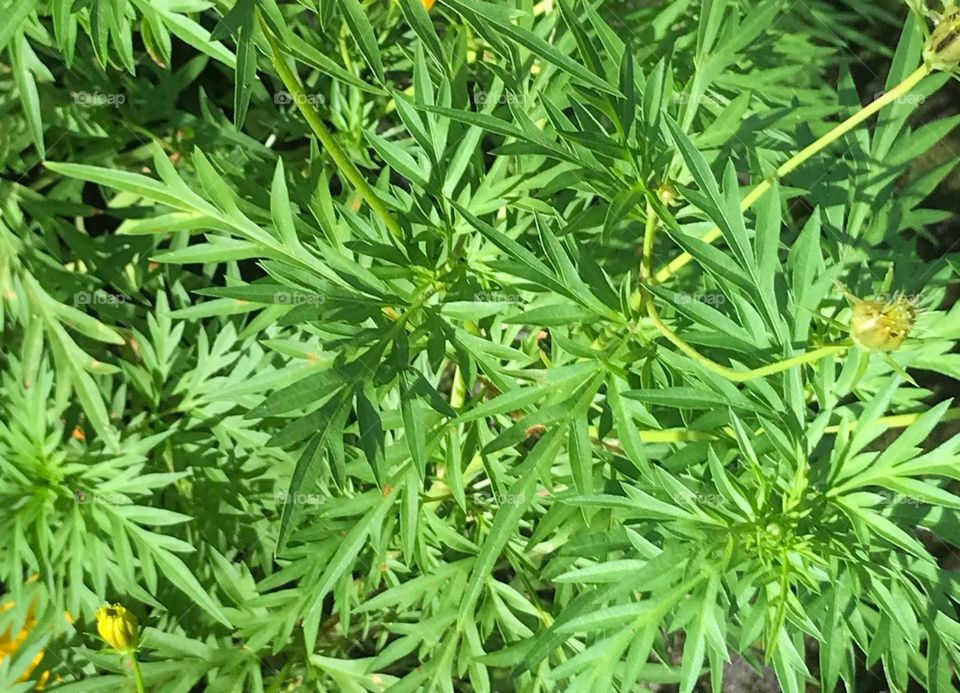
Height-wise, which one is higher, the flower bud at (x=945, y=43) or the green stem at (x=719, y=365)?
the flower bud at (x=945, y=43)

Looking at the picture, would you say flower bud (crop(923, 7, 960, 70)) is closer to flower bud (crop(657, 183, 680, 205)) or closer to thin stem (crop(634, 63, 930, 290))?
thin stem (crop(634, 63, 930, 290))

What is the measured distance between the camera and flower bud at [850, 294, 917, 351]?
61 cm

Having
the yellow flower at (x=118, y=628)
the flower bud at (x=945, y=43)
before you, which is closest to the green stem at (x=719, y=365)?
the flower bud at (x=945, y=43)

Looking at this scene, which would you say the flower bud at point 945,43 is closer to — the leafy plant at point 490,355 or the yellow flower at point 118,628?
the leafy plant at point 490,355

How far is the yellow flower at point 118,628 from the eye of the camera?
87cm

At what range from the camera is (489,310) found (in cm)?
77

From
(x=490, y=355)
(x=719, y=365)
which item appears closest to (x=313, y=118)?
(x=490, y=355)

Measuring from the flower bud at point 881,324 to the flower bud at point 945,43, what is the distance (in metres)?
0.18

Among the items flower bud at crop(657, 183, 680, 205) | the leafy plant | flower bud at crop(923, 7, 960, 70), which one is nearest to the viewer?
flower bud at crop(923, 7, 960, 70)

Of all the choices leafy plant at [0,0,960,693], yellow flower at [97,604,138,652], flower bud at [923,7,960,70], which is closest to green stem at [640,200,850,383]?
leafy plant at [0,0,960,693]

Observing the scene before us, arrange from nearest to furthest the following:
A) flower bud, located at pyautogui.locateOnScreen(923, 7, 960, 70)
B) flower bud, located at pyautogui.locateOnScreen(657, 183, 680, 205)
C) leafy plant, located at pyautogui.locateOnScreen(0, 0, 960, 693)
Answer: flower bud, located at pyautogui.locateOnScreen(923, 7, 960, 70), leafy plant, located at pyautogui.locateOnScreen(0, 0, 960, 693), flower bud, located at pyautogui.locateOnScreen(657, 183, 680, 205)

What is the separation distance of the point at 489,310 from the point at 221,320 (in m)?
0.66

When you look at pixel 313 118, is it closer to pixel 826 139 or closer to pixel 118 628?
pixel 826 139

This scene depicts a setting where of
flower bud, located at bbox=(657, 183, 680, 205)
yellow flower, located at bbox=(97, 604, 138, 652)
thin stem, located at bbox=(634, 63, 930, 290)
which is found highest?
thin stem, located at bbox=(634, 63, 930, 290)
